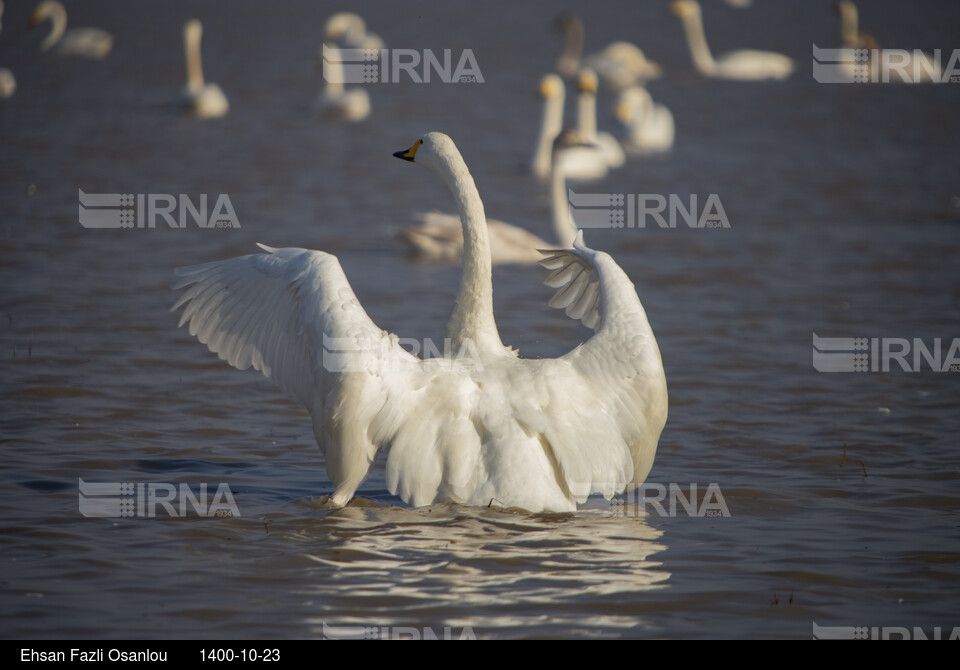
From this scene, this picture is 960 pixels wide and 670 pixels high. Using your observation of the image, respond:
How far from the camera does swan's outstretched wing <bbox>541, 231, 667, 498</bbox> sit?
6508mm

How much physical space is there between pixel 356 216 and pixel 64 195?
12.7 feet

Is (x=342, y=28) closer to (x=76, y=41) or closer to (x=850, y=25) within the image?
(x=76, y=41)

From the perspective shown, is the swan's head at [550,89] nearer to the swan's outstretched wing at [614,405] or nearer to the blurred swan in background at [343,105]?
the blurred swan in background at [343,105]

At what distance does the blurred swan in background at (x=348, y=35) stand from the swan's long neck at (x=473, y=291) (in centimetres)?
2376

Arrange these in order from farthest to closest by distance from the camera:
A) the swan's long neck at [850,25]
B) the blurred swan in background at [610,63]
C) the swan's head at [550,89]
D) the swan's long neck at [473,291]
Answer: the swan's long neck at [850,25] → the blurred swan in background at [610,63] → the swan's head at [550,89] → the swan's long neck at [473,291]

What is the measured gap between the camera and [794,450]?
8297 mm

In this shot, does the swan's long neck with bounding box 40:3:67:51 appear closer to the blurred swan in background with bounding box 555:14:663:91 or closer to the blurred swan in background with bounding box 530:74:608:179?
the blurred swan in background with bounding box 555:14:663:91

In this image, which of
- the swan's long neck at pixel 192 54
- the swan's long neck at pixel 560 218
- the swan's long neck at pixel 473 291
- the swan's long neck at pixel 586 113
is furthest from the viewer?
the swan's long neck at pixel 192 54

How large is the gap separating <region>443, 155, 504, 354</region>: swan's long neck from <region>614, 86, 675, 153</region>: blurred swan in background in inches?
669

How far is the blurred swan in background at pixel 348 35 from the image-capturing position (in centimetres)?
3019

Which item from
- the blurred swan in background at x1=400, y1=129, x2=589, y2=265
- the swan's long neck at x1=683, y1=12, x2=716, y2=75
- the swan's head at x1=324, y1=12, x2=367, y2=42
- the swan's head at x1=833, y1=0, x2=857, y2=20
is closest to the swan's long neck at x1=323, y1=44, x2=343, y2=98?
the swan's head at x1=324, y1=12, x2=367, y2=42

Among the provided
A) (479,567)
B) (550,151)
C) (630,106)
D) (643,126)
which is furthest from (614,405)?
(630,106)

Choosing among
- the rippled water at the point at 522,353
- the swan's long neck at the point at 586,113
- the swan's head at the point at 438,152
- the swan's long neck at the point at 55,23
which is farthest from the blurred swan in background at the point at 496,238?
the swan's long neck at the point at 55,23
